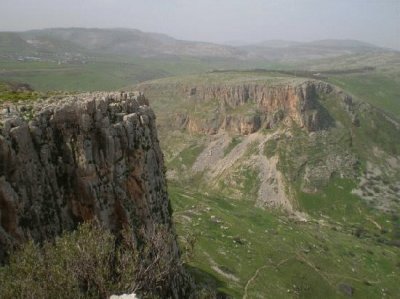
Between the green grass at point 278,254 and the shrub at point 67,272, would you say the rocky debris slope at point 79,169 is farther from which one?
the green grass at point 278,254

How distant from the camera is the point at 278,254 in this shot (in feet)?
395

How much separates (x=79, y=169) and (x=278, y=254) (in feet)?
264

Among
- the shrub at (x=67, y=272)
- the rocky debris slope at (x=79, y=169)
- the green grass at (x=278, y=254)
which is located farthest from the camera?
the green grass at (x=278, y=254)

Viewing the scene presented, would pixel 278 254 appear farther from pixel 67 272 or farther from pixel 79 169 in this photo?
pixel 67 272

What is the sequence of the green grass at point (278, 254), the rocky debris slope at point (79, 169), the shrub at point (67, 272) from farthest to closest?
the green grass at point (278, 254), the rocky debris slope at point (79, 169), the shrub at point (67, 272)

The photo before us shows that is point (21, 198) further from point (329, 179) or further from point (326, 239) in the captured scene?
point (329, 179)

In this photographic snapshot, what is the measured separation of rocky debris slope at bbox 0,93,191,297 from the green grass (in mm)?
40274

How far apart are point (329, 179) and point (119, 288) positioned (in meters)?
164

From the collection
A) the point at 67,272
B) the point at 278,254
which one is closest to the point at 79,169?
the point at 67,272

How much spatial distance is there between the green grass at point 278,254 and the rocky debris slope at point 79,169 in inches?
1586

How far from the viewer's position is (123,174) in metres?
56.1

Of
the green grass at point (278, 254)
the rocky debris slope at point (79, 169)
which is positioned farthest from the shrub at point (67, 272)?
the green grass at point (278, 254)

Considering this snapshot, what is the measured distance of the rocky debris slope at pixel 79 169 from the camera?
4259 cm

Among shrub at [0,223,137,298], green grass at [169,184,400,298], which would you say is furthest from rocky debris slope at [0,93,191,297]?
green grass at [169,184,400,298]
